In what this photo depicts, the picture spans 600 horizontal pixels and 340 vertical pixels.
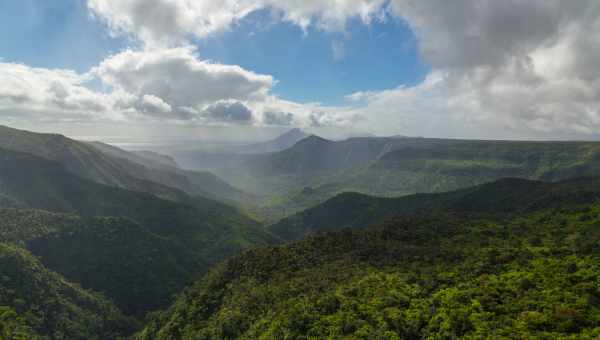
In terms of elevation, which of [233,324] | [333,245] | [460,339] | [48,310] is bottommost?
[48,310]

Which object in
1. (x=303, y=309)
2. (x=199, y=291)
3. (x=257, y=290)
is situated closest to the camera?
(x=303, y=309)

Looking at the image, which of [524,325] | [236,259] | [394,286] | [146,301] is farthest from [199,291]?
[524,325]

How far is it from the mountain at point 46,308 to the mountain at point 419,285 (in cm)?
4516

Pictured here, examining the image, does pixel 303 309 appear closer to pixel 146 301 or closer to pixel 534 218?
pixel 534 218

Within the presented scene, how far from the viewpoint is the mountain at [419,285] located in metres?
48.8

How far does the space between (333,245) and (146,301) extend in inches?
5415

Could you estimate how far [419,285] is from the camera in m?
68.3

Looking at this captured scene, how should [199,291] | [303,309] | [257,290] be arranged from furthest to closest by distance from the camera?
[199,291] → [257,290] → [303,309]

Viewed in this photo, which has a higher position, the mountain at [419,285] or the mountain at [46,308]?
the mountain at [419,285]

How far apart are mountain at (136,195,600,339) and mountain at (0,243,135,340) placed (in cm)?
4516

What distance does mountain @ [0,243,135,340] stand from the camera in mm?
123625

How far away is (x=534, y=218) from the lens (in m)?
118

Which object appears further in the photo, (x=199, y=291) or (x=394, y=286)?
(x=199, y=291)

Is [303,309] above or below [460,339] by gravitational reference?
below
